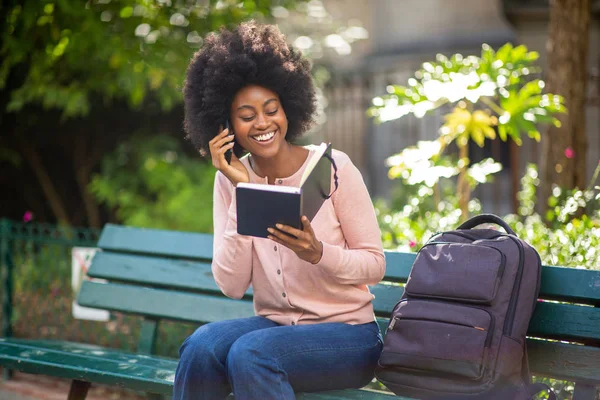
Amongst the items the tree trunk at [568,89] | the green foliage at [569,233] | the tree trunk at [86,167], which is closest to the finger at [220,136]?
the green foliage at [569,233]

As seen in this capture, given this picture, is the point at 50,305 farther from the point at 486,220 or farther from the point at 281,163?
the point at 486,220

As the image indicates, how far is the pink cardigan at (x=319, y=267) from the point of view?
301 cm

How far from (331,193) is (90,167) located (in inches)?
236

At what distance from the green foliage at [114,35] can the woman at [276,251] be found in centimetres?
157

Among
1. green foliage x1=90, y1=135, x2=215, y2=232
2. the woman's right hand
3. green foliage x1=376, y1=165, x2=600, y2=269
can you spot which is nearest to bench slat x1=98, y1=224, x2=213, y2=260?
the woman's right hand

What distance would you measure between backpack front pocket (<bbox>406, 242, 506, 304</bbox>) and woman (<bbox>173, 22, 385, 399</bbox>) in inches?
6.9

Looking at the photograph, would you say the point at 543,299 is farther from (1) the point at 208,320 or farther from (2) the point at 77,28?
(2) the point at 77,28

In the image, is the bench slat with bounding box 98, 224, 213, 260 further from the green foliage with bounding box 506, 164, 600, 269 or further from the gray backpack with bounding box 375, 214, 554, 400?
the green foliage with bounding box 506, 164, 600, 269

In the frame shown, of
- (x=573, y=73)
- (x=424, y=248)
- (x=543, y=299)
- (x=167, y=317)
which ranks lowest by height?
(x=167, y=317)

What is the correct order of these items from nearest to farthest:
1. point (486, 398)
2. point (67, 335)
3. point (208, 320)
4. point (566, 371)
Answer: point (486, 398) < point (566, 371) < point (208, 320) < point (67, 335)

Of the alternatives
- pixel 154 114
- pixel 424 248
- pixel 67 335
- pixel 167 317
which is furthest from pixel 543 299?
pixel 154 114

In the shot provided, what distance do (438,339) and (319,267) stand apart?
1.63 ft

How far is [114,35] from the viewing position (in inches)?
207

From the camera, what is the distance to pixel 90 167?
854 cm
